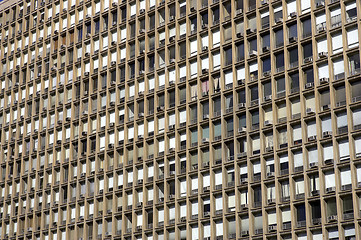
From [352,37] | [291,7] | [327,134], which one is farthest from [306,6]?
[327,134]

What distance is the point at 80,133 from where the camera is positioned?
10950 centimetres

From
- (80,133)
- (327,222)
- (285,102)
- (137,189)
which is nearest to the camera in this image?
(327,222)

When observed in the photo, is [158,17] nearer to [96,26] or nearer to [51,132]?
[96,26]

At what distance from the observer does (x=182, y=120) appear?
98562 mm

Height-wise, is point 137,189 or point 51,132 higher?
point 51,132

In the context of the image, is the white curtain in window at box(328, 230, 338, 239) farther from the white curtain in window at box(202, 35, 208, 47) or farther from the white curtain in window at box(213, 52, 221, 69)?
the white curtain in window at box(202, 35, 208, 47)

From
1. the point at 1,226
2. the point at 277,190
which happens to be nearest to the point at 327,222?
the point at 277,190

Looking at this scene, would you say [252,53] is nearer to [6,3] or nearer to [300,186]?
[300,186]

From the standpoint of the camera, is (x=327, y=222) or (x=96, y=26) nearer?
(x=327, y=222)

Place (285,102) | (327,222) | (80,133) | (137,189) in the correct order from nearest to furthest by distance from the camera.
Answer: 1. (327,222)
2. (285,102)
3. (137,189)
4. (80,133)

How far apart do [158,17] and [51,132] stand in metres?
21.4

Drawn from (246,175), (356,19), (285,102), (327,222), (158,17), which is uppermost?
(158,17)

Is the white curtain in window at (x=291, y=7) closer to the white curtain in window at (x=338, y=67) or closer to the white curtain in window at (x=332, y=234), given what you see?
the white curtain in window at (x=338, y=67)

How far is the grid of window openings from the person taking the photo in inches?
3364
